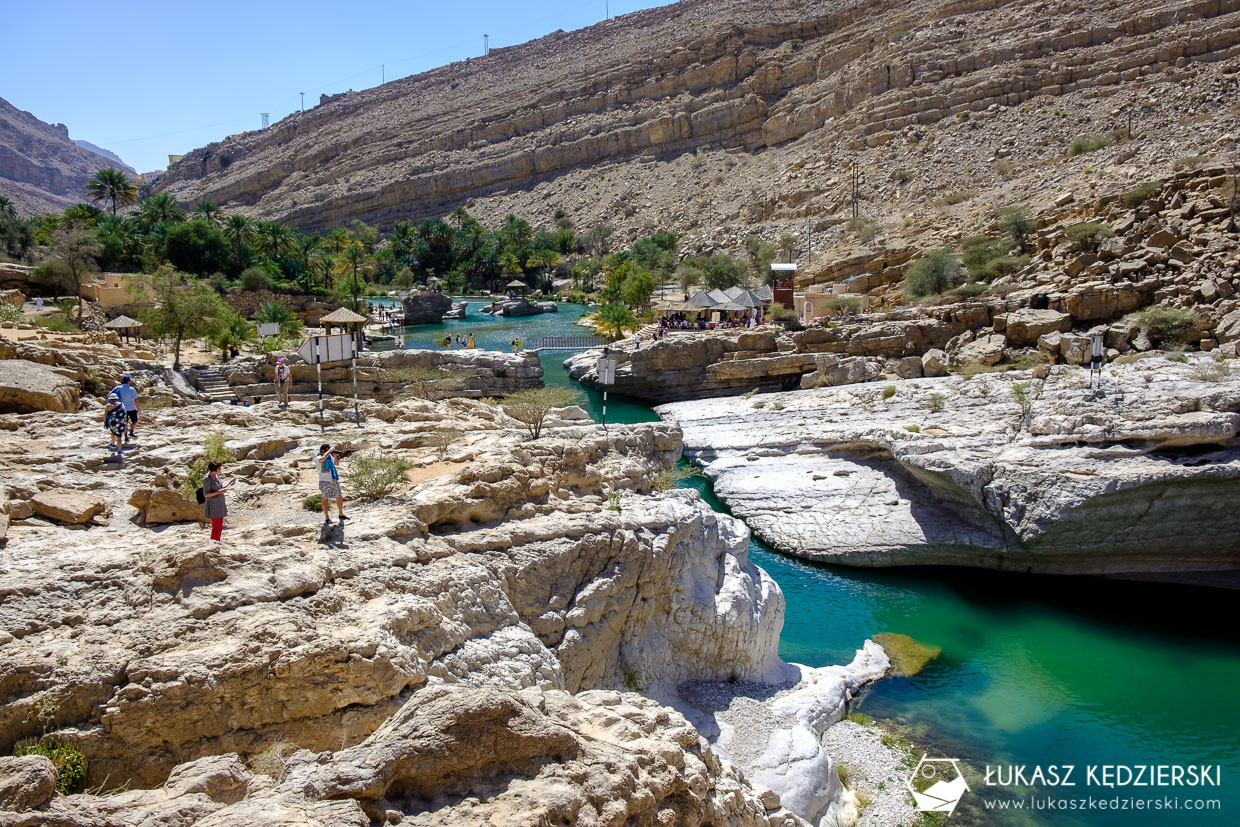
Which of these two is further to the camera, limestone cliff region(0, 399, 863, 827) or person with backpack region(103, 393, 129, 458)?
person with backpack region(103, 393, 129, 458)

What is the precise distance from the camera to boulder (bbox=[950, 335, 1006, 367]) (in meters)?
24.0

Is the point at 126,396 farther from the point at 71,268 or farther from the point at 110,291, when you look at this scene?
the point at 110,291

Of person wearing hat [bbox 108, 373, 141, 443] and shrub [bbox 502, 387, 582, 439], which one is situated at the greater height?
person wearing hat [bbox 108, 373, 141, 443]

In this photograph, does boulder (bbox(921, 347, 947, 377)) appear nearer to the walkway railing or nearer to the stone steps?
the walkway railing

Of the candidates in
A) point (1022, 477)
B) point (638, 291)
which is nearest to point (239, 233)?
point (638, 291)

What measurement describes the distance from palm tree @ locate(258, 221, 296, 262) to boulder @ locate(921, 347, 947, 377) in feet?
135

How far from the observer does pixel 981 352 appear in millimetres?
24453

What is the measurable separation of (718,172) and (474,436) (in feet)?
219

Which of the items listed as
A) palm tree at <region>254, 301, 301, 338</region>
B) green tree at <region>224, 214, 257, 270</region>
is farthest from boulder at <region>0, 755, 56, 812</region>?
green tree at <region>224, 214, 257, 270</region>

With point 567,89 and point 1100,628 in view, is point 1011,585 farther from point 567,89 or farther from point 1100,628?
point 567,89

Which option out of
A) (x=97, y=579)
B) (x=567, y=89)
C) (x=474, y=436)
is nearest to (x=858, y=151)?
(x=567, y=89)

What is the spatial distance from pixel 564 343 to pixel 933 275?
19.3 meters

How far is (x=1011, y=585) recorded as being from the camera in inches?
637

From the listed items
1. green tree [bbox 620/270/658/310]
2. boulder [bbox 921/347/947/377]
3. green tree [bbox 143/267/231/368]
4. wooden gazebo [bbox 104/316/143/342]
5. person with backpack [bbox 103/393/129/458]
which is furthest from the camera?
green tree [bbox 620/270/658/310]
